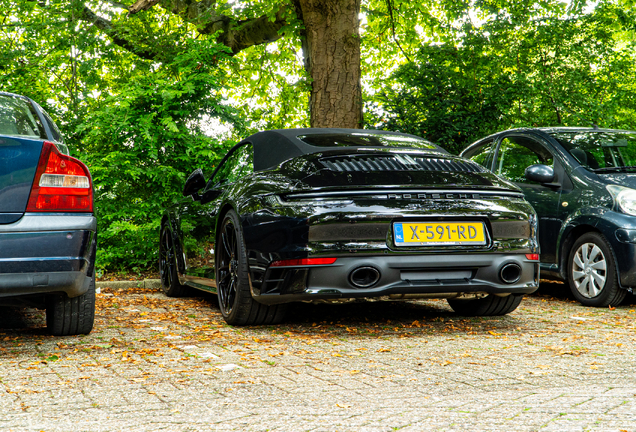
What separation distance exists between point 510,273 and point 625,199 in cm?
208

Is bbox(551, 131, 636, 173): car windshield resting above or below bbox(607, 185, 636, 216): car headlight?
above

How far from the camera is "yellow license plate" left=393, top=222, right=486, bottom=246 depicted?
15.3 feet

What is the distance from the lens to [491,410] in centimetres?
296

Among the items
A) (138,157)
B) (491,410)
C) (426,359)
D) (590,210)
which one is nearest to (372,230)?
(426,359)

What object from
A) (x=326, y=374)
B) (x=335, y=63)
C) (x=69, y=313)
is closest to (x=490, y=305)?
(x=326, y=374)

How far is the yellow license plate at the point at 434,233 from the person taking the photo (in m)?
4.67

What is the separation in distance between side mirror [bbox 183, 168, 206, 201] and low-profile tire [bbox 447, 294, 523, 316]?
99.6 inches

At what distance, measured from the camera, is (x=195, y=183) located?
6699 millimetres

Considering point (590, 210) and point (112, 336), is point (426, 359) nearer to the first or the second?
point (112, 336)

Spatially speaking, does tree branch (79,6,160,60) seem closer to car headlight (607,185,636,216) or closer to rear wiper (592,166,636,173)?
rear wiper (592,166,636,173)

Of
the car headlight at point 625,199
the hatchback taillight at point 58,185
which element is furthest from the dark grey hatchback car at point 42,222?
the car headlight at point 625,199

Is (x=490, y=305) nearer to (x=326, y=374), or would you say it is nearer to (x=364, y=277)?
(x=364, y=277)

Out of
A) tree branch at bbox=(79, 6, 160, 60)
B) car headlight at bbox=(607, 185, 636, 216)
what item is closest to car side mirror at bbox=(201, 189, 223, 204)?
car headlight at bbox=(607, 185, 636, 216)

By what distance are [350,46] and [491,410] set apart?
8.85 meters
